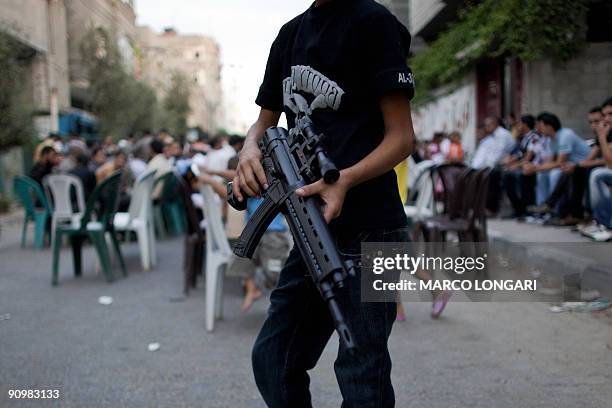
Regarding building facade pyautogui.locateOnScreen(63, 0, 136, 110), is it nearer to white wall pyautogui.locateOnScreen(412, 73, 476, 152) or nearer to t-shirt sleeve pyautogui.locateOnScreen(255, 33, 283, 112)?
white wall pyautogui.locateOnScreen(412, 73, 476, 152)

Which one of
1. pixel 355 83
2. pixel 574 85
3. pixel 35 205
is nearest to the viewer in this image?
pixel 355 83

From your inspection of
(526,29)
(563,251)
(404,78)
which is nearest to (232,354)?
(404,78)

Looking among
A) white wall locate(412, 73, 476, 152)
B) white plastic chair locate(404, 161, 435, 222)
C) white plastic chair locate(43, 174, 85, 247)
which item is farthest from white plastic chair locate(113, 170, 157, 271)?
white wall locate(412, 73, 476, 152)

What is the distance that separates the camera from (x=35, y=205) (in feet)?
30.7

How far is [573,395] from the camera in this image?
3.26m

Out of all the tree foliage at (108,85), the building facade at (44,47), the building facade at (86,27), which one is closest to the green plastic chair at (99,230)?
the building facade at (44,47)

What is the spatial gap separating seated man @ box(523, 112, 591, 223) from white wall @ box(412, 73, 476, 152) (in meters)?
6.28

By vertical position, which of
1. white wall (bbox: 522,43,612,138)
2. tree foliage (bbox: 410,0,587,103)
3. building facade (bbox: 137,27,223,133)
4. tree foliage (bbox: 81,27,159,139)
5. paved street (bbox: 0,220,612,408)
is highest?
building facade (bbox: 137,27,223,133)

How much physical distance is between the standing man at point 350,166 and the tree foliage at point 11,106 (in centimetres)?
1298

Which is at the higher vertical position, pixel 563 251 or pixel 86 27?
pixel 86 27

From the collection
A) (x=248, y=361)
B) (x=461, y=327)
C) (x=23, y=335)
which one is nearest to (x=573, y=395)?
(x=461, y=327)

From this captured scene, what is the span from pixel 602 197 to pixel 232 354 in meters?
4.70

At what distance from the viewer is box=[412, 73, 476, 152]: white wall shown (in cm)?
1578

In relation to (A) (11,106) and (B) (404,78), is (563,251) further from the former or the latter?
(A) (11,106)
